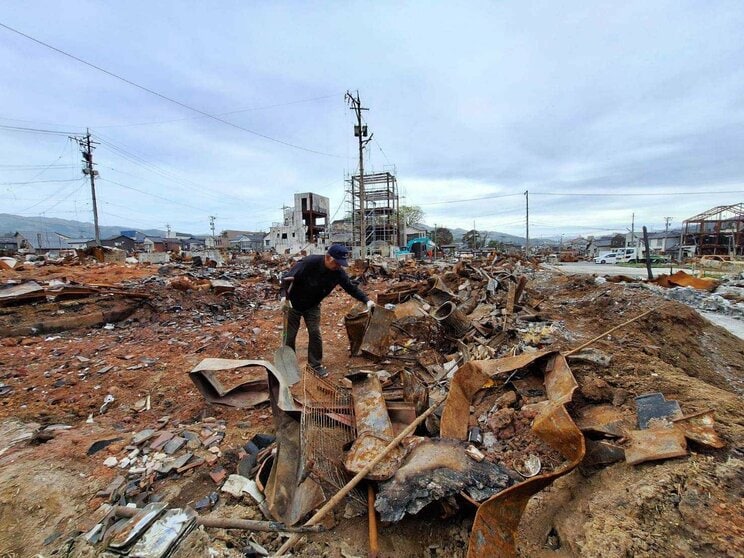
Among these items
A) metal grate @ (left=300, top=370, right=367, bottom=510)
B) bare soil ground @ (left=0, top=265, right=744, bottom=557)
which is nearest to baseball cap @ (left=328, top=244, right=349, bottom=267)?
metal grate @ (left=300, top=370, right=367, bottom=510)

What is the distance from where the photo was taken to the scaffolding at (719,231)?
2908cm

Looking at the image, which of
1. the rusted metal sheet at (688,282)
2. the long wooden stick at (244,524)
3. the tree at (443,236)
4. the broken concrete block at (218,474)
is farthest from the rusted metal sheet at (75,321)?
the tree at (443,236)

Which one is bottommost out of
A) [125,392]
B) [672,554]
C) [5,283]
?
[125,392]

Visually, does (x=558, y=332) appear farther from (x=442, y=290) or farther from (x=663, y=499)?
(x=663, y=499)

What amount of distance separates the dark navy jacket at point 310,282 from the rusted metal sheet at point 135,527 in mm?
2594

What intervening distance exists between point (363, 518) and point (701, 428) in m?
1.97

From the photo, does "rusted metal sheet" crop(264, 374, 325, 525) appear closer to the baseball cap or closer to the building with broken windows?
A: the baseball cap

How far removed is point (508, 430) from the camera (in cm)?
243

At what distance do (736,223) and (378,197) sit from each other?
107ft

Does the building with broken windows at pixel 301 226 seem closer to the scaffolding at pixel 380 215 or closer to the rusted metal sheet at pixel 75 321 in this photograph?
the scaffolding at pixel 380 215

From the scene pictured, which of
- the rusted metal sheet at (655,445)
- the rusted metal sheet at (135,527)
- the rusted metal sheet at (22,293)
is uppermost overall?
the rusted metal sheet at (22,293)

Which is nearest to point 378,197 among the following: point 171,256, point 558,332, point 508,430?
point 171,256

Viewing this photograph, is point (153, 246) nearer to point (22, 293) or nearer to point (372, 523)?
point (22, 293)

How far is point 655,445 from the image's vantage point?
1813 millimetres
